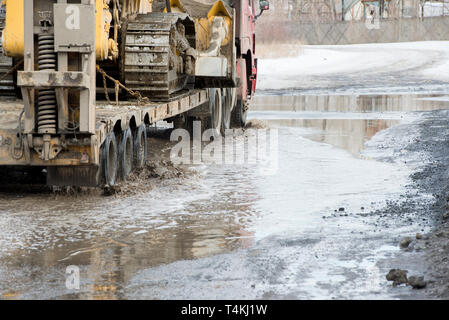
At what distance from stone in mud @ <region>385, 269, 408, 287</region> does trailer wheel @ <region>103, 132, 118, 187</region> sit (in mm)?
4468

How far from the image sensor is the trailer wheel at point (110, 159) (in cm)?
1050

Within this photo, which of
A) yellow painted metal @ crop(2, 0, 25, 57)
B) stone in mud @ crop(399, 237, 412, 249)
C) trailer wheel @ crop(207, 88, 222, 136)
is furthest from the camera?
trailer wheel @ crop(207, 88, 222, 136)

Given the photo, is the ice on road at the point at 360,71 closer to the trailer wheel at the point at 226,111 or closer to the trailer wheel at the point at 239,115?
the trailer wheel at the point at 239,115

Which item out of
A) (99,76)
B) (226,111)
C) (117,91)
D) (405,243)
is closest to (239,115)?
(226,111)

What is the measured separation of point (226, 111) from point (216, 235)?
965 cm

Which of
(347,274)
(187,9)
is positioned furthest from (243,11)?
(347,274)

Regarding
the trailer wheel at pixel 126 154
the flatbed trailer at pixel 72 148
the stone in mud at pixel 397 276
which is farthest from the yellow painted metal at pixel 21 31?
the stone in mud at pixel 397 276

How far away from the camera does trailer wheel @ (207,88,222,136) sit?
663 inches

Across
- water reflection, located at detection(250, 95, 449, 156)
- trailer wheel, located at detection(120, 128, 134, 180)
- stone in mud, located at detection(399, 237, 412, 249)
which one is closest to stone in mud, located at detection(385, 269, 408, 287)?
stone in mud, located at detection(399, 237, 412, 249)

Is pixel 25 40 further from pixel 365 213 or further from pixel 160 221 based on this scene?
pixel 365 213

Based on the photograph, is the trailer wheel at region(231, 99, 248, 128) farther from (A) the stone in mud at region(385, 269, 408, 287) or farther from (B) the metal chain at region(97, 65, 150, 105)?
(A) the stone in mud at region(385, 269, 408, 287)

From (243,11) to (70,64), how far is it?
867 cm

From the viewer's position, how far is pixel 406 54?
1706 inches

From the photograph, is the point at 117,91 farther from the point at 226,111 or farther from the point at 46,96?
the point at 226,111
